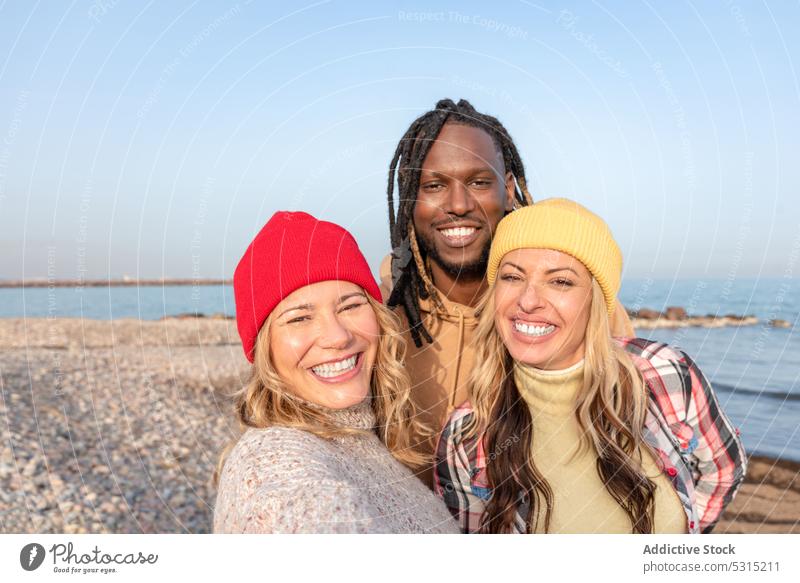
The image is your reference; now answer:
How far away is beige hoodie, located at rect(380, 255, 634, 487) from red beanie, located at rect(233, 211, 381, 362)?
1.13m

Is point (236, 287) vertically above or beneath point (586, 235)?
beneath

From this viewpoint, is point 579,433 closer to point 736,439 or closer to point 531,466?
point 531,466

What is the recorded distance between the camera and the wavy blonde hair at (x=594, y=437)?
10.0 feet

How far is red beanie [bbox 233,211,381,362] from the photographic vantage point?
275 cm

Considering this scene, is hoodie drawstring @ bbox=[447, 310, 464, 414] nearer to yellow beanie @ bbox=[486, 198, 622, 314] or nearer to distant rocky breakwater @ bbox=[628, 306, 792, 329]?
yellow beanie @ bbox=[486, 198, 622, 314]

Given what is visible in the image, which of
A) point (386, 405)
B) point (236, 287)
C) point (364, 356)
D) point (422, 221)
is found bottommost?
point (386, 405)

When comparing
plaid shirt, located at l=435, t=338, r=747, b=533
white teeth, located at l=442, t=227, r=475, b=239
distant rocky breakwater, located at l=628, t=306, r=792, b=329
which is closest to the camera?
plaid shirt, located at l=435, t=338, r=747, b=533

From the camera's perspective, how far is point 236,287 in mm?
2941

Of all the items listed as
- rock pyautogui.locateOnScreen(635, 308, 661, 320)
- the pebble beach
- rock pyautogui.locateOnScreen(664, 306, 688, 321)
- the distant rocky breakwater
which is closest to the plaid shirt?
the pebble beach

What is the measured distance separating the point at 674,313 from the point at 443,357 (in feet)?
73.3

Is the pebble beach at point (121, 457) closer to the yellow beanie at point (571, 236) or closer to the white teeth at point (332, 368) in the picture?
the white teeth at point (332, 368)
